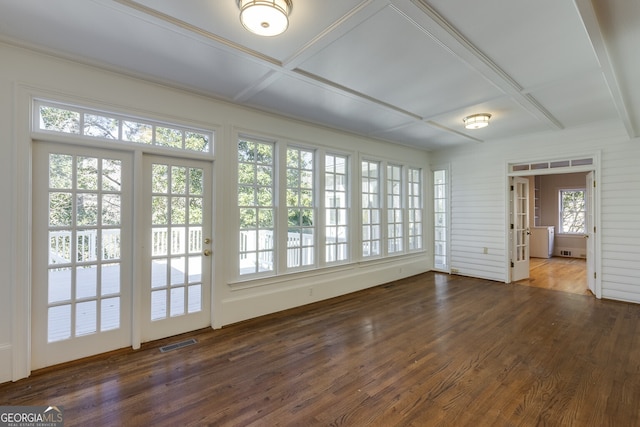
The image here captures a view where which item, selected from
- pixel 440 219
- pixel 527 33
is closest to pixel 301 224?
pixel 527 33

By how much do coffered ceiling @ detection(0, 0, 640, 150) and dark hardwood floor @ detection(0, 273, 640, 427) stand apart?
271 centimetres

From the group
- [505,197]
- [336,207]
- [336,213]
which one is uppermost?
[505,197]

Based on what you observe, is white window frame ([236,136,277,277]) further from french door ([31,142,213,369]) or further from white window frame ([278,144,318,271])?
french door ([31,142,213,369])

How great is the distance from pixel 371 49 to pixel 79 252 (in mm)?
3258

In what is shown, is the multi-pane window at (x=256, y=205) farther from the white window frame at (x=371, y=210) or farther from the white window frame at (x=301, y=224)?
the white window frame at (x=371, y=210)

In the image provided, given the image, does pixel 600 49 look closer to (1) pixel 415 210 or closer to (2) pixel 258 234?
(2) pixel 258 234

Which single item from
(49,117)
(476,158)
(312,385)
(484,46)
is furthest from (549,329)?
(49,117)

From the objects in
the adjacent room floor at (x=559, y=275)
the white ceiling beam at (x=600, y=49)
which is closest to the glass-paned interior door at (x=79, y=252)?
the white ceiling beam at (x=600, y=49)

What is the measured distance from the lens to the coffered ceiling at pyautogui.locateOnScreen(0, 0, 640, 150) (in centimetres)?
203

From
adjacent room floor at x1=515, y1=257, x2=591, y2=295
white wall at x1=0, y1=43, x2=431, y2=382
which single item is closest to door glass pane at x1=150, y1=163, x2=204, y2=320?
white wall at x1=0, y1=43, x2=431, y2=382

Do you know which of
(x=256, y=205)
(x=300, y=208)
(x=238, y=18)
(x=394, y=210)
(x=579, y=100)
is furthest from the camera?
(x=394, y=210)

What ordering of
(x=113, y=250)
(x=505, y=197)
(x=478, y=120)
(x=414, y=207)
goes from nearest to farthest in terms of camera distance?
(x=113, y=250) < (x=478, y=120) < (x=505, y=197) < (x=414, y=207)

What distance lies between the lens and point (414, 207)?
253 inches

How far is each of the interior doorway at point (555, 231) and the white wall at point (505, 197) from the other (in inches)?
6.2
